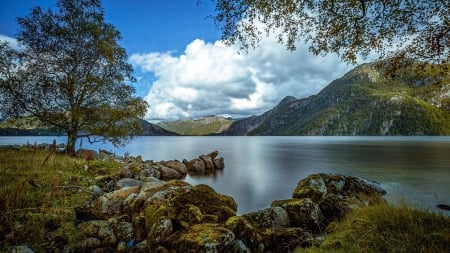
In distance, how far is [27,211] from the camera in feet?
24.7

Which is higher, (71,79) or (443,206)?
(71,79)

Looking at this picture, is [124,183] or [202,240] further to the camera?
[124,183]

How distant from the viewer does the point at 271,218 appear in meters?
9.84

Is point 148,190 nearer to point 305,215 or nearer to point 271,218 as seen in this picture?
point 271,218

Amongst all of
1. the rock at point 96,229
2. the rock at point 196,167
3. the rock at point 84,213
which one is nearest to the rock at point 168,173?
the rock at point 196,167

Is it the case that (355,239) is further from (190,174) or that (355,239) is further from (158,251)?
(190,174)

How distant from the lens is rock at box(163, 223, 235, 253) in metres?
6.19

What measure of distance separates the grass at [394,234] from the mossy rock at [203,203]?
3341mm

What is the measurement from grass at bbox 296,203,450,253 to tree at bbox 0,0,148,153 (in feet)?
64.8

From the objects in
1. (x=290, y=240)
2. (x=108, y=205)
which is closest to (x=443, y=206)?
(x=290, y=240)

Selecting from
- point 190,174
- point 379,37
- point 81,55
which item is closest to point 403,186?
point 379,37

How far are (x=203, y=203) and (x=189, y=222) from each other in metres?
1.48

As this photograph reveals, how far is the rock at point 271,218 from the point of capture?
9570mm

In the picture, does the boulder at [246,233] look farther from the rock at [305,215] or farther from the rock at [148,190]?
the rock at [148,190]
